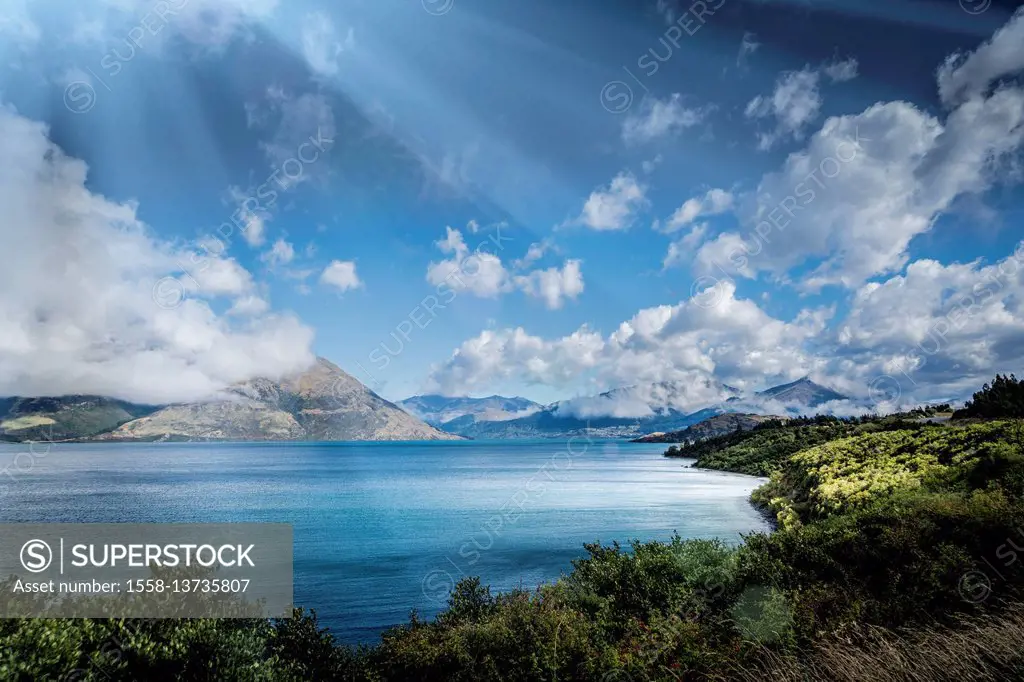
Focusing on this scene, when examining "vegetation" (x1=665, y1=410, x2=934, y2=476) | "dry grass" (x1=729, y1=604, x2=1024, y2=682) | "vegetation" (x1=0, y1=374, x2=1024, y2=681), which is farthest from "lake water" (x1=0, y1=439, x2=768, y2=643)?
"dry grass" (x1=729, y1=604, x2=1024, y2=682)

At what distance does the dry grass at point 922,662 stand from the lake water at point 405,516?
14.8m

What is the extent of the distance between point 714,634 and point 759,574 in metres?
2.76

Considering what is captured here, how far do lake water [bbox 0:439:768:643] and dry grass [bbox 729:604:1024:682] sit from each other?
48.4ft

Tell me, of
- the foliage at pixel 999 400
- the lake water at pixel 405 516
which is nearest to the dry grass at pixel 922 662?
the lake water at pixel 405 516

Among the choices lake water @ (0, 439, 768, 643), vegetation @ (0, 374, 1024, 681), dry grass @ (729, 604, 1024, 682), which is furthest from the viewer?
lake water @ (0, 439, 768, 643)

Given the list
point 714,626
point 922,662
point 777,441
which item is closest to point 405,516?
point 714,626

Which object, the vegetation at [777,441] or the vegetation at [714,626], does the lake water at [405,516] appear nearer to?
the vegetation at [714,626]

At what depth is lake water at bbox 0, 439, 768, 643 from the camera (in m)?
26.2

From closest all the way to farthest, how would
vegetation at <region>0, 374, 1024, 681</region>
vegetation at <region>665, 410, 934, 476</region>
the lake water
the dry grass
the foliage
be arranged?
the dry grass
vegetation at <region>0, 374, 1024, 681</region>
the lake water
the foliage
vegetation at <region>665, 410, 934, 476</region>

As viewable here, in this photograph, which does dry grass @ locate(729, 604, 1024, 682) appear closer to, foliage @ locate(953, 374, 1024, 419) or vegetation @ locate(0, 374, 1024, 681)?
vegetation @ locate(0, 374, 1024, 681)

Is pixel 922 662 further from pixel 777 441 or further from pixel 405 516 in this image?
pixel 777 441

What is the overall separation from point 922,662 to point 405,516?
45.6 metres

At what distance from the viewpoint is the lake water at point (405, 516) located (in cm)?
2616

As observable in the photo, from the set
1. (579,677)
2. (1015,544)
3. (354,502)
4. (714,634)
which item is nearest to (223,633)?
(579,677)
